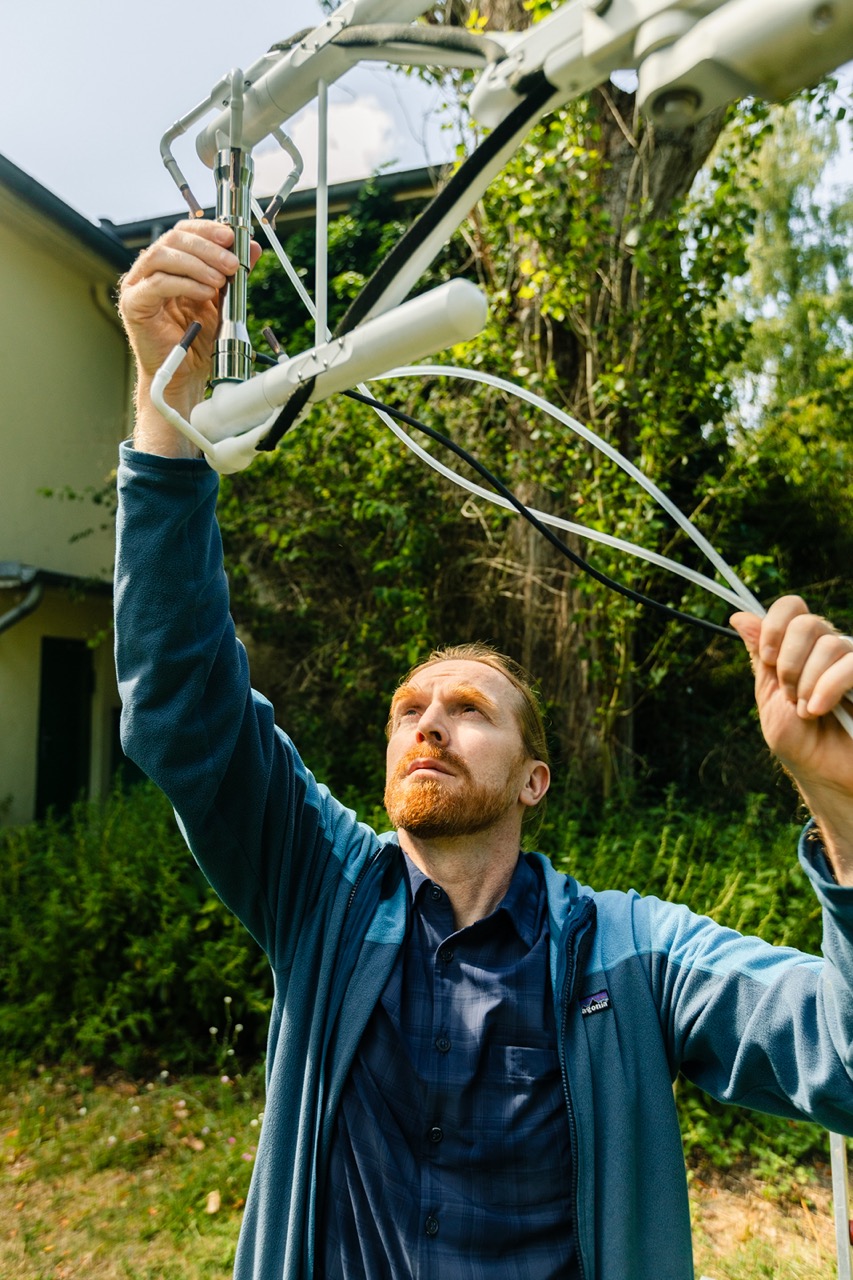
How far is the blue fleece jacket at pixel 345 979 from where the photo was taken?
4.98ft

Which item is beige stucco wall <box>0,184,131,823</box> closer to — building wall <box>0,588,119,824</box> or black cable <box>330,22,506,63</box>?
building wall <box>0,588,119,824</box>

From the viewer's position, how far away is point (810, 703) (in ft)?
3.80

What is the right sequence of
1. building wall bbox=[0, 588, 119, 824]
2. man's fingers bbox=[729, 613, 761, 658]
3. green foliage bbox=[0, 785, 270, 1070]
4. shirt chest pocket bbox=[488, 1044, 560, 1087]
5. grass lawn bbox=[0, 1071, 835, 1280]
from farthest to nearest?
building wall bbox=[0, 588, 119, 824], green foliage bbox=[0, 785, 270, 1070], grass lawn bbox=[0, 1071, 835, 1280], shirt chest pocket bbox=[488, 1044, 560, 1087], man's fingers bbox=[729, 613, 761, 658]

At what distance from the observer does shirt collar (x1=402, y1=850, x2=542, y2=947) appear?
1849 millimetres

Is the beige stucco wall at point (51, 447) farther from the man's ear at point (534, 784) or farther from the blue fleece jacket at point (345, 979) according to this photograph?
the blue fleece jacket at point (345, 979)

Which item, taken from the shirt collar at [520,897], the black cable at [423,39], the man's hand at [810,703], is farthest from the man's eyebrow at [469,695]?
the black cable at [423,39]

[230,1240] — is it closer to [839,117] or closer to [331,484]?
[331,484]

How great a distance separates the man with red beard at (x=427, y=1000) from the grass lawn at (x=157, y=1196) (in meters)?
2.30

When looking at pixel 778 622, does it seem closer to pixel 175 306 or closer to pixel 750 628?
pixel 750 628

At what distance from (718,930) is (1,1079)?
171 inches

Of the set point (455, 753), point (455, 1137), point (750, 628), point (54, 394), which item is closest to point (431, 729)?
point (455, 753)

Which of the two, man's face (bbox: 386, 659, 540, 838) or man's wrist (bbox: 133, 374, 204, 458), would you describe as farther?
man's face (bbox: 386, 659, 540, 838)

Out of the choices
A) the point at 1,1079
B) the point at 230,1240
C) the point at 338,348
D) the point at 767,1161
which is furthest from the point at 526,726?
the point at 1,1079

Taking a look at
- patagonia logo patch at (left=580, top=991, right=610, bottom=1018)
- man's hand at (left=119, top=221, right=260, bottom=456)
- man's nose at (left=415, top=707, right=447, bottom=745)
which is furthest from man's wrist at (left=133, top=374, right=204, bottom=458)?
patagonia logo patch at (left=580, top=991, right=610, bottom=1018)
